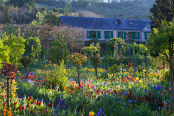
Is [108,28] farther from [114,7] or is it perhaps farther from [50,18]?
[114,7]

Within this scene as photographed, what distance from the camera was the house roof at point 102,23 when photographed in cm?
2225

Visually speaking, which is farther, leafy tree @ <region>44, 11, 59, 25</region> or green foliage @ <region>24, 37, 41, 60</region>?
leafy tree @ <region>44, 11, 59, 25</region>

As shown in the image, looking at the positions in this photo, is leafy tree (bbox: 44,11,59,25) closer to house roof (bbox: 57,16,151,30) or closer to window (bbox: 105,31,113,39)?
house roof (bbox: 57,16,151,30)

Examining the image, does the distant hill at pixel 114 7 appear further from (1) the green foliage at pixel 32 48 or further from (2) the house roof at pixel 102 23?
(1) the green foliage at pixel 32 48

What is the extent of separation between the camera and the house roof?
22.2 m

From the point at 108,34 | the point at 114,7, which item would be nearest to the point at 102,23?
the point at 108,34

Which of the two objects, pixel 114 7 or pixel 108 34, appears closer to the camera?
pixel 108 34

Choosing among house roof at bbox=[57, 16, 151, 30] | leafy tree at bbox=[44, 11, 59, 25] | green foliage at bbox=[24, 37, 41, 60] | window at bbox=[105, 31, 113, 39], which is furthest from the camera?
leafy tree at bbox=[44, 11, 59, 25]

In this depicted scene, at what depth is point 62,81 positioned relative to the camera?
17.4 feet

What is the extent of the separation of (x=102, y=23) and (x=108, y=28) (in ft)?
4.10

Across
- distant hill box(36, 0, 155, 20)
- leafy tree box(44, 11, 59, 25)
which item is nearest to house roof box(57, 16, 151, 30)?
leafy tree box(44, 11, 59, 25)

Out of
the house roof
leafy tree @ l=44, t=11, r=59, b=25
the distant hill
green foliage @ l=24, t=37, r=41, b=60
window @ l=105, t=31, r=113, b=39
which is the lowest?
green foliage @ l=24, t=37, r=41, b=60

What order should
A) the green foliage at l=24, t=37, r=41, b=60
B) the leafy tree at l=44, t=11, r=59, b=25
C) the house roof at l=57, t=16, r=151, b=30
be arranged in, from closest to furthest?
the green foliage at l=24, t=37, r=41, b=60
the house roof at l=57, t=16, r=151, b=30
the leafy tree at l=44, t=11, r=59, b=25

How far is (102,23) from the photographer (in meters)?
23.9
